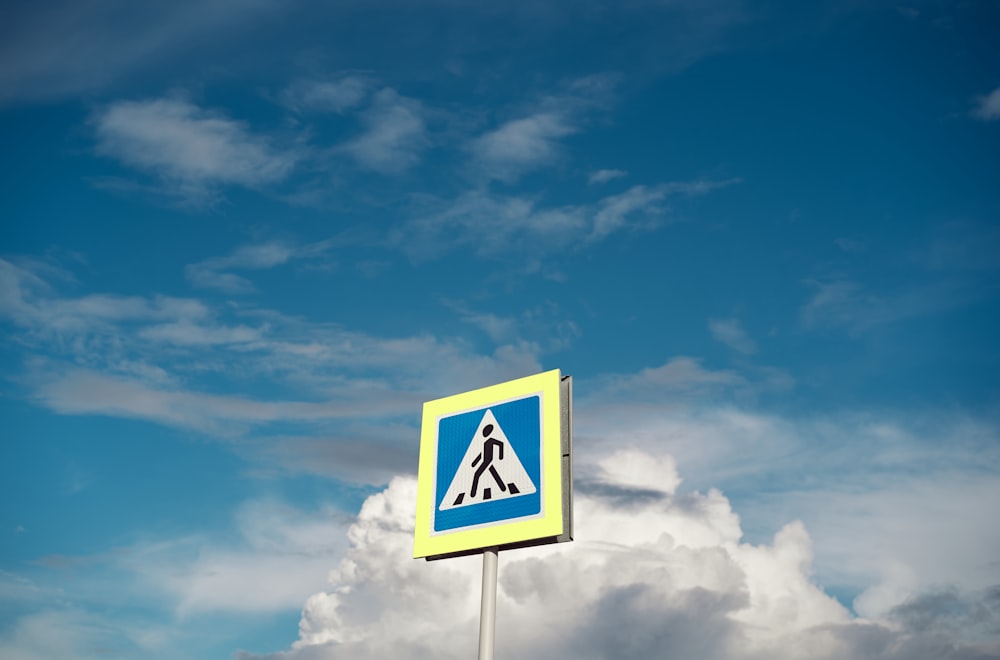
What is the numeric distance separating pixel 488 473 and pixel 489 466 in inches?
4.2

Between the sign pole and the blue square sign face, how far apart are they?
0.54 m

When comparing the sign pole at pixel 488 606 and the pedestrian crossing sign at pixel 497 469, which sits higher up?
the pedestrian crossing sign at pixel 497 469

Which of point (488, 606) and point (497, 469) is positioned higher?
point (497, 469)

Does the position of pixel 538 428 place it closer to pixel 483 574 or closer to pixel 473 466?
pixel 473 466

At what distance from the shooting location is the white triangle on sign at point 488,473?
15.3 metres

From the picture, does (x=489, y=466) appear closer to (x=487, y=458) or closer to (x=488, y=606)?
(x=487, y=458)

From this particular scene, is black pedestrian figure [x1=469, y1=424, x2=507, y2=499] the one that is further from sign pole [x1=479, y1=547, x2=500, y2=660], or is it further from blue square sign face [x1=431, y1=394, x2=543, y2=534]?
sign pole [x1=479, y1=547, x2=500, y2=660]

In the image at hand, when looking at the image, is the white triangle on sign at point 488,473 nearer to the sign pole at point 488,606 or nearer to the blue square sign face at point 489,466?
the blue square sign face at point 489,466

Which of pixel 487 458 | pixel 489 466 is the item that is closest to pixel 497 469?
pixel 489 466

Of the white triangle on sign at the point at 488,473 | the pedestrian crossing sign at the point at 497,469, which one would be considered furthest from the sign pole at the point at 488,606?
the white triangle on sign at the point at 488,473

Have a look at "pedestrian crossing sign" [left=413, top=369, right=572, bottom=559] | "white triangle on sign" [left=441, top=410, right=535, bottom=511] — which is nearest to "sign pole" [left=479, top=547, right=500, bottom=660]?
"pedestrian crossing sign" [left=413, top=369, right=572, bottom=559]

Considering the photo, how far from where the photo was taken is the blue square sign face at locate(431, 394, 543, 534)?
15164mm

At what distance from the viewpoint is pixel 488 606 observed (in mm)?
14945

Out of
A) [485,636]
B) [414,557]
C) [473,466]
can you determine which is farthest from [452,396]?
[485,636]
